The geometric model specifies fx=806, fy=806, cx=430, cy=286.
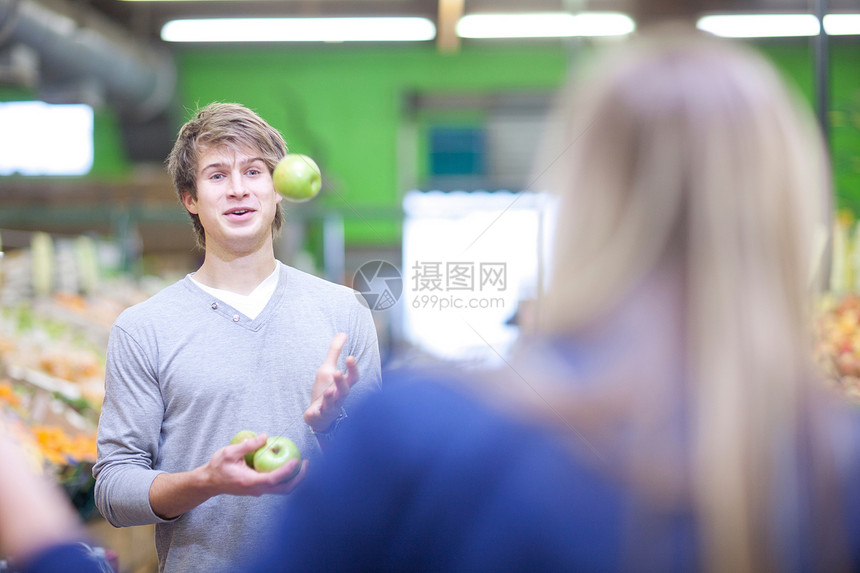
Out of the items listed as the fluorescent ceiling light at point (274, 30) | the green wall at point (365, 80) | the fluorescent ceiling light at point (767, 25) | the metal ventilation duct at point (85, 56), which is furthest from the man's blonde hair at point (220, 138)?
the green wall at point (365, 80)

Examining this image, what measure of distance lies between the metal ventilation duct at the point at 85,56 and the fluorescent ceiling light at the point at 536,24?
1770 mm

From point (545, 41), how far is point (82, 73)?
317 centimetres

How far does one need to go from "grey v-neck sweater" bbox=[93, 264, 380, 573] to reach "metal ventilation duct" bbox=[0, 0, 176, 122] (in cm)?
249

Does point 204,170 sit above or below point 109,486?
above

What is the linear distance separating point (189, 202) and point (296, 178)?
143 millimetres

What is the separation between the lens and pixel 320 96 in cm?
584

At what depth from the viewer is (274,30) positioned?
14.5 ft

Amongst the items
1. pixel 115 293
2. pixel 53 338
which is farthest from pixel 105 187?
pixel 53 338

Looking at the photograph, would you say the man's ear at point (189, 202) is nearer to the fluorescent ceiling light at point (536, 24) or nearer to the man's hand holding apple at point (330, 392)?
the man's hand holding apple at point (330, 392)

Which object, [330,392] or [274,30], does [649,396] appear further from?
[274,30]

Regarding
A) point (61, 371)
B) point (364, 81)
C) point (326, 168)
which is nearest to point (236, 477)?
point (61, 371)

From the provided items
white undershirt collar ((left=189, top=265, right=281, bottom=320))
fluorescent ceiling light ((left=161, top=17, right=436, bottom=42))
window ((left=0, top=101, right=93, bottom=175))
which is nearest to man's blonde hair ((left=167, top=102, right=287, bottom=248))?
white undershirt collar ((left=189, top=265, right=281, bottom=320))

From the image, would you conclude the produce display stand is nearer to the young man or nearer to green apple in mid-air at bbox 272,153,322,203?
the young man

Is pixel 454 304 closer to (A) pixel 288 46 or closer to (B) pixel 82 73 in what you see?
(B) pixel 82 73
